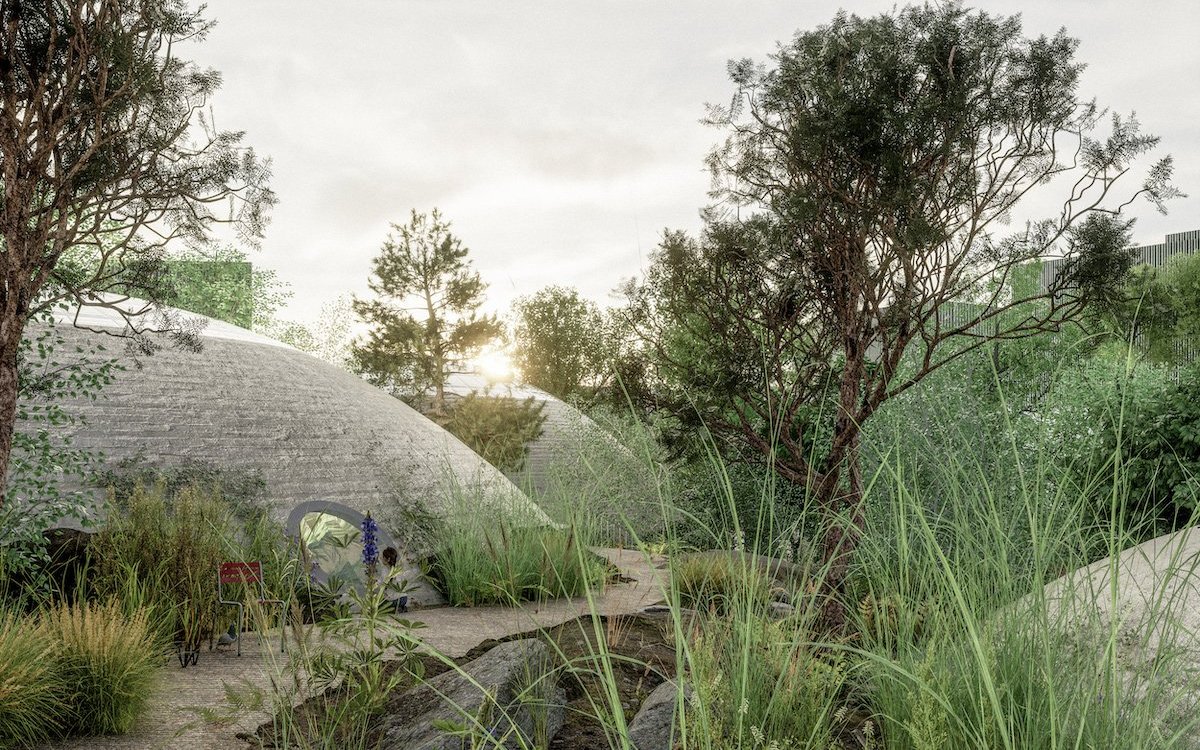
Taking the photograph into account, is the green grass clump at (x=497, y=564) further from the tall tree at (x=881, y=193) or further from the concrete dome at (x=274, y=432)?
the tall tree at (x=881, y=193)

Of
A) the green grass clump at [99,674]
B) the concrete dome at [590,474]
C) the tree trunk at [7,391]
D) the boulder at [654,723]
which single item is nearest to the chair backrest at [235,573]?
the green grass clump at [99,674]

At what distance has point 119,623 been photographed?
4.20 metres

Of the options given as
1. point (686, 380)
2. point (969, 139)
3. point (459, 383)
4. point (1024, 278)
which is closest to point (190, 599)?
point (686, 380)

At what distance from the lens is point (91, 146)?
4844 millimetres

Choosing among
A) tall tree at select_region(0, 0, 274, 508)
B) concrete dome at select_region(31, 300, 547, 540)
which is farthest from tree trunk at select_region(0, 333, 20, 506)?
concrete dome at select_region(31, 300, 547, 540)

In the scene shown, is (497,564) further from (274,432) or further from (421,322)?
(421,322)

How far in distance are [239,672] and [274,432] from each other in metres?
3.59

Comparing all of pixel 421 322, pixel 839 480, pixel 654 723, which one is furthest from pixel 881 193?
pixel 421 322

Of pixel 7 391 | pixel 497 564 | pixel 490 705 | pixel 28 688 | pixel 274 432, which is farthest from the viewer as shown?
pixel 274 432

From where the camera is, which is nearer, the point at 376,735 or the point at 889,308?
the point at 376,735

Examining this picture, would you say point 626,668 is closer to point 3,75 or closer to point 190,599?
point 190,599

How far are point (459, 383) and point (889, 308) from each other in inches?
916

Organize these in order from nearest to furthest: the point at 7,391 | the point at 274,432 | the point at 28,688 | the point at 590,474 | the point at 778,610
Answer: the point at 28,688
the point at 7,391
the point at 778,610
the point at 274,432
the point at 590,474

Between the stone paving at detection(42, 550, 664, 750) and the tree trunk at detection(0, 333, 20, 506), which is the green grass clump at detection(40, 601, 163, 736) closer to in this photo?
the stone paving at detection(42, 550, 664, 750)
